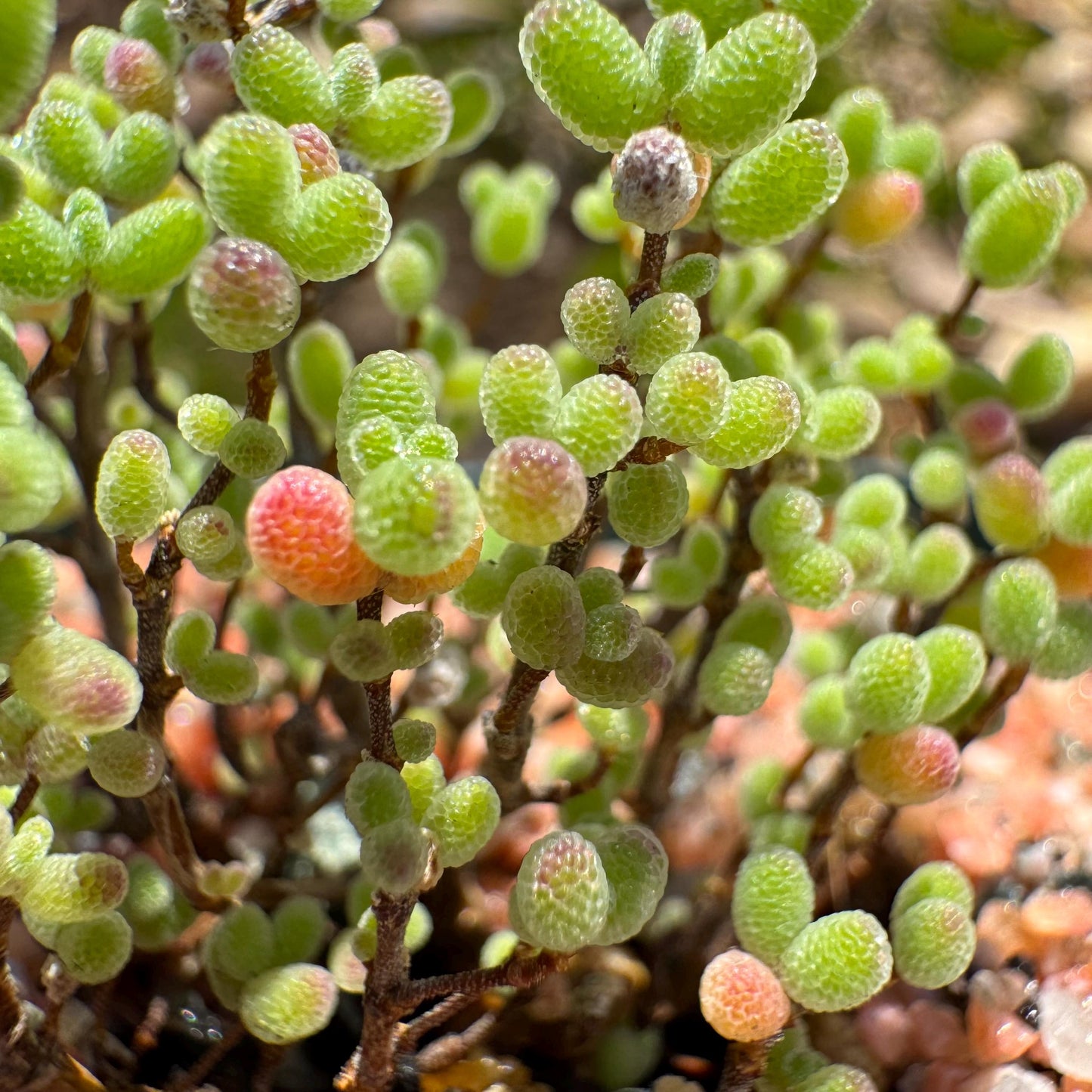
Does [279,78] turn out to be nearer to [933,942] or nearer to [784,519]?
[784,519]

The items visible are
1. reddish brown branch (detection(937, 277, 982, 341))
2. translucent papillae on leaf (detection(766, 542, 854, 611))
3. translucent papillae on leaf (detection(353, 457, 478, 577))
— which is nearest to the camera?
translucent papillae on leaf (detection(353, 457, 478, 577))

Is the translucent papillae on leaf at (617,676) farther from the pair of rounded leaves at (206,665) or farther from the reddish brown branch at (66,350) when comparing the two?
the reddish brown branch at (66,350)

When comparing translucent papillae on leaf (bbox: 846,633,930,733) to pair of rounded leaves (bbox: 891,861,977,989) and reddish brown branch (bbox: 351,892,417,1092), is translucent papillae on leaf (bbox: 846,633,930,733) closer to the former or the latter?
pair of rounded leaves (bbox: 891,861,977,989)

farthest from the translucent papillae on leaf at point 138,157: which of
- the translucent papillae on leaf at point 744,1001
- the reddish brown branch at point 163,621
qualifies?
the translucent papillae on leaf at point 744,1001

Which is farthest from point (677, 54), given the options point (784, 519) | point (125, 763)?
point (125, 763)

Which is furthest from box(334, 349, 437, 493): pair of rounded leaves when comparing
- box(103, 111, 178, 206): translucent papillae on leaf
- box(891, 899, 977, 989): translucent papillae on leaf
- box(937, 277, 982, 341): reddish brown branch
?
box(937, 277, 982, 341): reddish brown branch

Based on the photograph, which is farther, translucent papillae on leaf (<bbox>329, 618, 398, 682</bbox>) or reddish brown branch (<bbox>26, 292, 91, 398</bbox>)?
reddish brown branch (<bbox>26, 292, 91, 398</bbox>)
